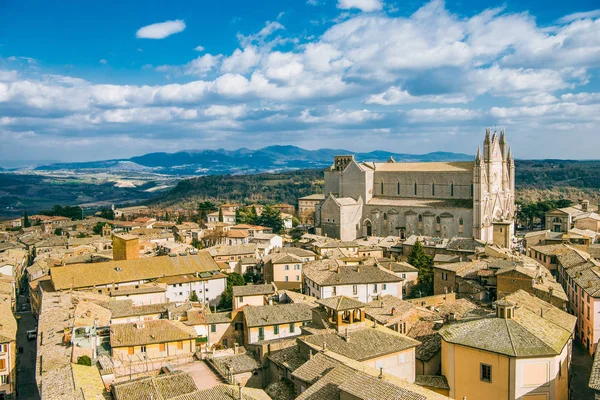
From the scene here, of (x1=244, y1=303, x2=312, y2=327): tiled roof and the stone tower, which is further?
the stone tower

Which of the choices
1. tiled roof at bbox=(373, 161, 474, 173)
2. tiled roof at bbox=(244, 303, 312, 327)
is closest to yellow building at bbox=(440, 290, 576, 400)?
tiled roof at bbox=(244, 303, 312, 327)

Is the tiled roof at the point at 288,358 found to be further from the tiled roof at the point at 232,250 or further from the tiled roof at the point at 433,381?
the tiled roof at the point at 232,250

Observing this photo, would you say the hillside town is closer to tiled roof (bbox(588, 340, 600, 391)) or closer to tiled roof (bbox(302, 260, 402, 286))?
tiled roof (bbox(588, 340, 600, 391))

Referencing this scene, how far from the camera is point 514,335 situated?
26266 mm

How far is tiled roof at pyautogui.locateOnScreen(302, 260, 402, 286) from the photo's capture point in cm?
4684

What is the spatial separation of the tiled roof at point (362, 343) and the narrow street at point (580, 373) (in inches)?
385

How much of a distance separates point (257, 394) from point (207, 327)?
14118 millimetres

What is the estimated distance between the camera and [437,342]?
3238 cm

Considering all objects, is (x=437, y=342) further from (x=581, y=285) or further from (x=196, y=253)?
(x=196, y=253)

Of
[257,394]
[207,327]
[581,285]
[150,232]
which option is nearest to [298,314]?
[207,327]

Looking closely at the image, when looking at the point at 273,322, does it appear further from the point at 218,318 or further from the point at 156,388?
the point at 156,388

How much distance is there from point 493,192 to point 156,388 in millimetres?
59017

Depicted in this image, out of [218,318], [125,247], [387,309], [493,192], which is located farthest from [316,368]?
[493,192]

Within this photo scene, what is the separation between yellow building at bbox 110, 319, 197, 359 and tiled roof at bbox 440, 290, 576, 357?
15595mm
